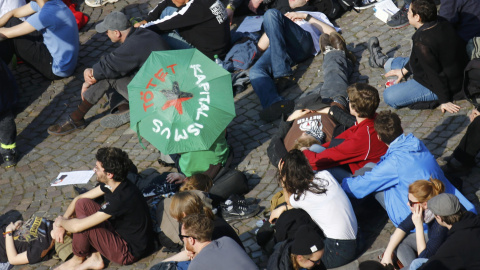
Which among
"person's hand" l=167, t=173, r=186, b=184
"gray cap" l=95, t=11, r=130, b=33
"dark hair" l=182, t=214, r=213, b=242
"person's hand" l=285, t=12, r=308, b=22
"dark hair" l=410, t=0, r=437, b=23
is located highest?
"dark hair" l=410, t=0, r=437, b=23

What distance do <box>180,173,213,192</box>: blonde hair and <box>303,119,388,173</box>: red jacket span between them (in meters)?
1.14

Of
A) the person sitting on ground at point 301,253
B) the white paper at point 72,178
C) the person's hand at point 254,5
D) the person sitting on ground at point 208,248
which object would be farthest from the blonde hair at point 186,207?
the person's hand at point 254,5

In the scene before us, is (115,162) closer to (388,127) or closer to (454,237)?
(388,127)

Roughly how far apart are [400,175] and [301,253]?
52.4 inches

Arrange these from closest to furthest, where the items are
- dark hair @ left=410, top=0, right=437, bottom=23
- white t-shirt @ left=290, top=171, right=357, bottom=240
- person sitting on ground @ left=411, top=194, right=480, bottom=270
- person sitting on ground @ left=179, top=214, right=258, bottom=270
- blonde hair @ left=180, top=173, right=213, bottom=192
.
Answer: person sitting on ground @ left=411, top=194, right=480, bottom=270, person sitting on ground @ left=179, top=214, right=258, bottom=270, white t-shirt @ left=290, top=171, right=357, bottom=240, blonde hair @ left=180, top=173, right=213, bottom=192, dark hair @ left=410, top=0, right=437, bottom=23

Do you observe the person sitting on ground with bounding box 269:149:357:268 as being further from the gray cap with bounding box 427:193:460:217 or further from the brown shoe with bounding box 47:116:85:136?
the brown shoe with bounding box 47:116:85:136

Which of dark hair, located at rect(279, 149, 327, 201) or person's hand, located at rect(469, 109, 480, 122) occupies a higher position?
dark hair, located at rect(279, 149, 327, 201)

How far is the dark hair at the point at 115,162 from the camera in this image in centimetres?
703

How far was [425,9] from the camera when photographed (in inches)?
320

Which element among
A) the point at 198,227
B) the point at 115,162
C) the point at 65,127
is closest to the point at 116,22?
the point at 65,127

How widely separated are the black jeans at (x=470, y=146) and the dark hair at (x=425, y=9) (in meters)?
1.55

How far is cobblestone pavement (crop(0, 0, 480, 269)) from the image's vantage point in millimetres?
7379

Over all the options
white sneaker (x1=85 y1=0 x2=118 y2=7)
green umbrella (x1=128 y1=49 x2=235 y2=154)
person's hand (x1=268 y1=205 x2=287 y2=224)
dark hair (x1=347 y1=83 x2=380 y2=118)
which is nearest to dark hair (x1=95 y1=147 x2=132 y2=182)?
green umbrella (x1=128 y1=49 x2=235 y2=154)

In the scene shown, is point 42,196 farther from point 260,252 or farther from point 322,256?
point 322,256
